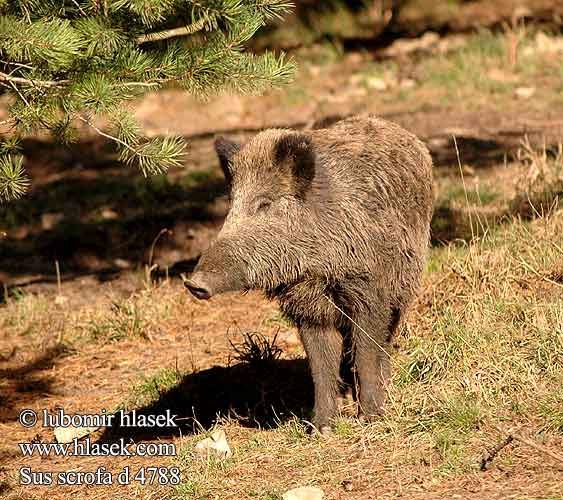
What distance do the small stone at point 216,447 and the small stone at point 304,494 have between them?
0.78 m

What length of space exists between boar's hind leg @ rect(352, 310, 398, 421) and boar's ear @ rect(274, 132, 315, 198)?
799 millimetres

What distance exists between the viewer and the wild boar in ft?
17.2

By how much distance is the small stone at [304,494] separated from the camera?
4.57m

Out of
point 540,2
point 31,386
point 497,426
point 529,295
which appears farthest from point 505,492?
point 540,2

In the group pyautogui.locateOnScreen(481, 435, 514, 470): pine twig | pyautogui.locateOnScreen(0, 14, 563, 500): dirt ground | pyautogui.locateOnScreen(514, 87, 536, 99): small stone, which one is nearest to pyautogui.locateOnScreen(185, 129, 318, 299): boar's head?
pyautogui.locateOnScreen(0, 14, 563, 500): dirt ground

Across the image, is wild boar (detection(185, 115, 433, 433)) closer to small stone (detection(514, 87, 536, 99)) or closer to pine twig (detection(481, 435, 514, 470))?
pine twig (detection(481, 435, 514, 470))

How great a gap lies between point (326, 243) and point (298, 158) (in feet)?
1.58

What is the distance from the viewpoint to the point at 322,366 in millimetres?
5547

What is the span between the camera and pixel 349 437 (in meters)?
5.35

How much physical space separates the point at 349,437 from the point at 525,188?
3724mm

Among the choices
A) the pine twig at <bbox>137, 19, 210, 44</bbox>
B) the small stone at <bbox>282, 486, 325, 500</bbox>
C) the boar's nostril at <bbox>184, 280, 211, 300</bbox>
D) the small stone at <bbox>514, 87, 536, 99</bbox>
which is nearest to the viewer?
the small stone at <bbox>282, 486, 325, 500</bbox>

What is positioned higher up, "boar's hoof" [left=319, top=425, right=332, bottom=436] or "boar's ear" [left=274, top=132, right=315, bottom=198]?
"boar's ear" [left=274, top=132, right=315, bottom=198]

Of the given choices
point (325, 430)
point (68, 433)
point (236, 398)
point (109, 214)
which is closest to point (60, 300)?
point (109, 214)

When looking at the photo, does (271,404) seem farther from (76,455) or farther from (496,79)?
(496,79)
